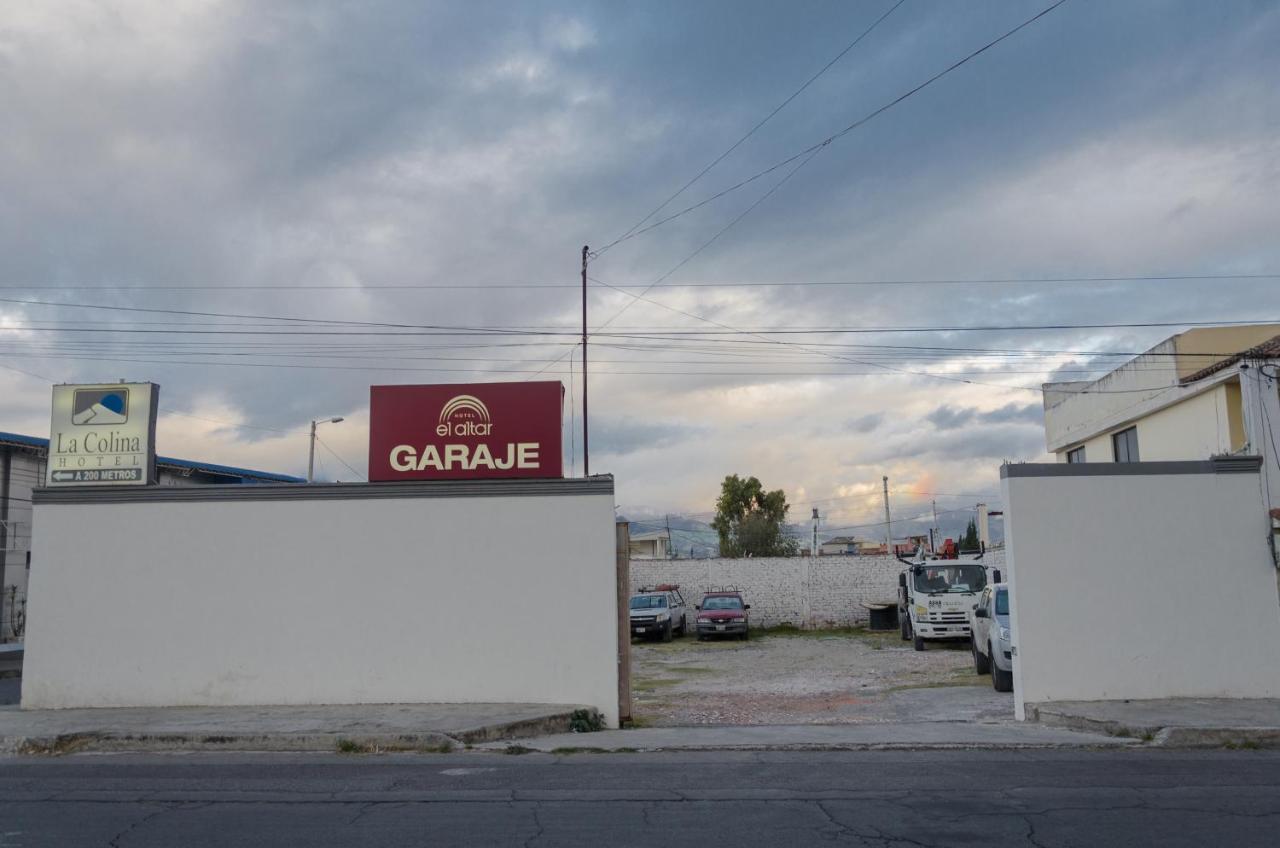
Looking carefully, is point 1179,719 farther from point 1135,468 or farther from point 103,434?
point 103,434

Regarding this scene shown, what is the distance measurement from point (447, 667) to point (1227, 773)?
9795 millimetres

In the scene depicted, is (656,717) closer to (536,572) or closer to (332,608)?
(536,572)

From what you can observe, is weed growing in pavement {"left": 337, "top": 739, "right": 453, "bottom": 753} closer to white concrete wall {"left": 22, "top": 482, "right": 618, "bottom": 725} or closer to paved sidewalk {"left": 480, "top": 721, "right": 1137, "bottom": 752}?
paved sidewalk {"left": 480, "top": 721, "right": 1137, "bottom": 752}

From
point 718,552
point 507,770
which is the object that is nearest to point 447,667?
point 507,770

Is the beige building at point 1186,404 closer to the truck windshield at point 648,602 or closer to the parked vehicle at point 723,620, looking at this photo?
the parked vehicle at point 723,620

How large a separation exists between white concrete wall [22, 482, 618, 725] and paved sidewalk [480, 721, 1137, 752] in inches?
57.3

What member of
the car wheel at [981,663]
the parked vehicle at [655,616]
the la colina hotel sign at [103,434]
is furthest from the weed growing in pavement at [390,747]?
the parked vehicle at [655,616]

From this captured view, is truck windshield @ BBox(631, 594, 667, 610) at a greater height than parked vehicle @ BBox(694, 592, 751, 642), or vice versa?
truck windshield @ BBox(631, 594, 667, 610)

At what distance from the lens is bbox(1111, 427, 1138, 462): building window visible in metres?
25.3

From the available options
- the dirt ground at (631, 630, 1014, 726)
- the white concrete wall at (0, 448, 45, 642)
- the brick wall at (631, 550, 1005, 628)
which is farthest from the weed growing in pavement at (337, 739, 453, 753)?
the brick wall at (631, 550, 1005, 628)

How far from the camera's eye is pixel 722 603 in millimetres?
34625

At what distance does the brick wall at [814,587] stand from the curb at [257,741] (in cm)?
2611

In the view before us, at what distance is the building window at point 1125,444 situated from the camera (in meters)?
25.3

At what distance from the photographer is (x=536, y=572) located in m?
14.8
